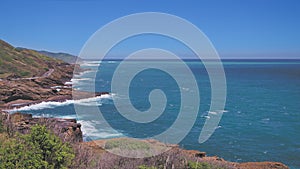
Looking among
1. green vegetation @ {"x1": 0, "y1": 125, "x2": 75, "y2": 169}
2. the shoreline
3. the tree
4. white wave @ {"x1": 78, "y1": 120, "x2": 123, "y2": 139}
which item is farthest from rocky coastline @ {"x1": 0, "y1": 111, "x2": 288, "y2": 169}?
the shoreline

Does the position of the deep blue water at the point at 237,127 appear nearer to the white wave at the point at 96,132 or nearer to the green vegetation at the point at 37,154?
the white wave at the point at 96,132

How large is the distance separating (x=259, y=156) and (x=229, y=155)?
2178 mm

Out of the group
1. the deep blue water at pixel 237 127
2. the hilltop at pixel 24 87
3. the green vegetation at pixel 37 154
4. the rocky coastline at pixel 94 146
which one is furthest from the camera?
the hilltop at pixel 24 87

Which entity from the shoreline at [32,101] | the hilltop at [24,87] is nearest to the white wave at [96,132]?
the shoreline at [32,101]

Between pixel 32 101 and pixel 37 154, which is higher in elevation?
pixel 32 101

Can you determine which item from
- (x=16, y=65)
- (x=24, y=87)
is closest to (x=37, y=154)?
(x=24, y=87)

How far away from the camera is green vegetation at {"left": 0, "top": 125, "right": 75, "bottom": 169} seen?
345 inches

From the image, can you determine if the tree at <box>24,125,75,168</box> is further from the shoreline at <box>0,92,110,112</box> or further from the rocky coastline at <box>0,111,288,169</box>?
the shoreline at <box>0,92,110,112</box>

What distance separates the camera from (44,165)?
8867 millimetres

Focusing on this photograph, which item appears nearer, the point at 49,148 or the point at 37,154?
the point at 37,154

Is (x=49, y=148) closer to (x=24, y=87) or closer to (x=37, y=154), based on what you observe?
(x=37, y=154)

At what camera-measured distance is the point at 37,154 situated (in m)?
9.11

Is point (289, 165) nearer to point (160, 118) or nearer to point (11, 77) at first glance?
point (160, 118)

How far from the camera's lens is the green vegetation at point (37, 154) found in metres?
8.77
